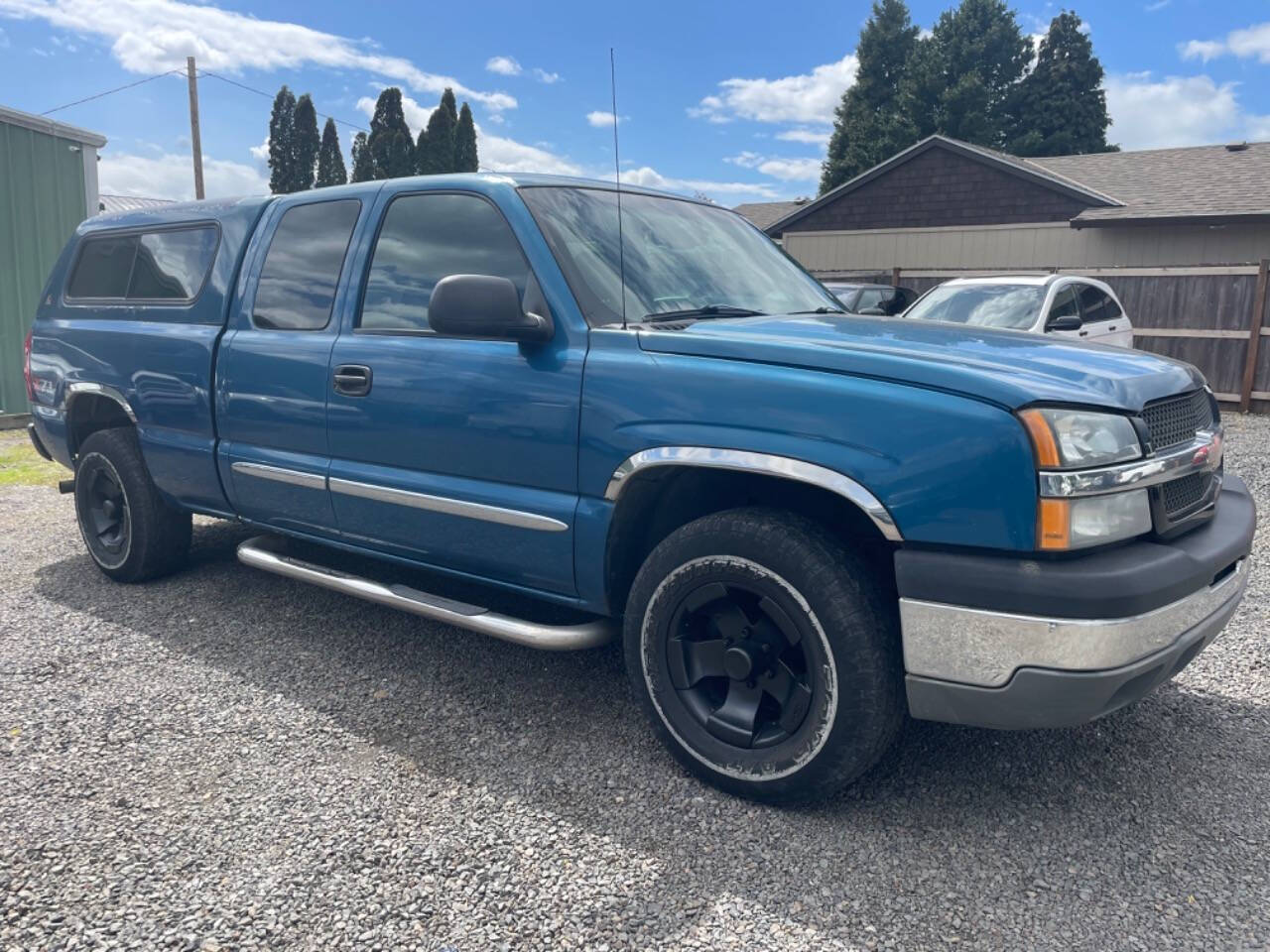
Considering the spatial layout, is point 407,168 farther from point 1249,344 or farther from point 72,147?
point 1249,344

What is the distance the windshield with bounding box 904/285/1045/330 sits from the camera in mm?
9234

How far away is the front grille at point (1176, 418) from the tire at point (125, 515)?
14.2 feet

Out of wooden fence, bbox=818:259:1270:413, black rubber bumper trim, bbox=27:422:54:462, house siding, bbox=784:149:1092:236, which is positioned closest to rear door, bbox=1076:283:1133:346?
wooden fence, bbox=818:259:1270:413

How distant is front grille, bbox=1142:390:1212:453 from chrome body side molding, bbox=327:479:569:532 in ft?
5.69

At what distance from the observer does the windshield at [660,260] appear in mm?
3240

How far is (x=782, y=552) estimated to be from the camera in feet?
8.70

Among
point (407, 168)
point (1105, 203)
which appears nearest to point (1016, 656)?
point (1105, 203)

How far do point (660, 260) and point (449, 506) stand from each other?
1.16 metres

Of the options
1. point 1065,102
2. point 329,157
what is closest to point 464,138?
point 329,157

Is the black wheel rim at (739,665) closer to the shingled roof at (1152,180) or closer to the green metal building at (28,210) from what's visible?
the green metal building at (28,210)

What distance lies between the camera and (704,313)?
3.34m

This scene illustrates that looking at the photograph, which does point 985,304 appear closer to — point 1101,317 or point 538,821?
point 1101,317

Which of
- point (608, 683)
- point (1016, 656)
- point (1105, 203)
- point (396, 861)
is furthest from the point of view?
point (1105, 203)

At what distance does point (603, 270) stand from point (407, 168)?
34719 mm
